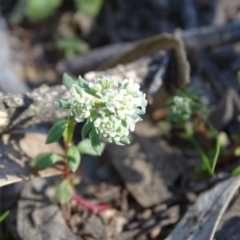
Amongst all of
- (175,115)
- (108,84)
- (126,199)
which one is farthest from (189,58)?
(108,84)

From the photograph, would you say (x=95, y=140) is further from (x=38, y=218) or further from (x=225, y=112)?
(x=225, y=112)

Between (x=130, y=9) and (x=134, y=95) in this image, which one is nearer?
(x=134, y=95)

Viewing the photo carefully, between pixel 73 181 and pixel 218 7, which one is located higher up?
pixel 218 7

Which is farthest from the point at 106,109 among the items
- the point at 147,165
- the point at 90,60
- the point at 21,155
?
the point at 90,60

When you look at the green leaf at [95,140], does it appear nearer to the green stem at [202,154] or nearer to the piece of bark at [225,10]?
the green stem at [202,154]

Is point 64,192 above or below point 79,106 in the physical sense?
below

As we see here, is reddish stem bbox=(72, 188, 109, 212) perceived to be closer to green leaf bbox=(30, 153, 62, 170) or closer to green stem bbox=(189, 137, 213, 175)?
green leaf bbox=(30, 153, 62, 170)

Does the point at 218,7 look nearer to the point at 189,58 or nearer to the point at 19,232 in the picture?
the point at 189,58
